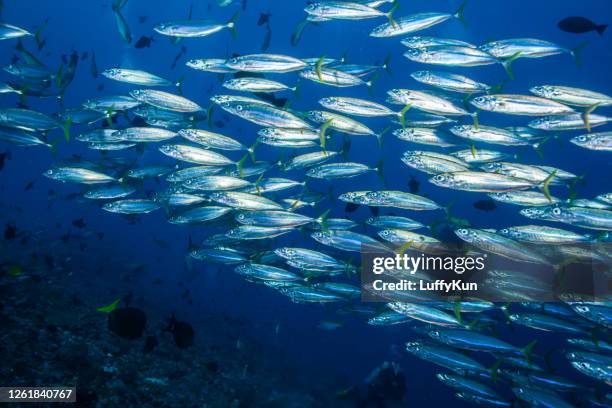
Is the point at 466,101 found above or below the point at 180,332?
above

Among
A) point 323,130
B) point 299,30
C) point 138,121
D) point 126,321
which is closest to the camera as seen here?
point 126,321

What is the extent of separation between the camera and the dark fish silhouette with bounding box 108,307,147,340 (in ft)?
17.2

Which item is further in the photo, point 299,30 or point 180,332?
point 299,30

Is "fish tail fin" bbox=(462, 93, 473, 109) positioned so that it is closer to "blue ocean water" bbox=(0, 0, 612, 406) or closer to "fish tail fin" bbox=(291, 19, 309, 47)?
"fish tail fin" bbox=(291, 19, 309, 47)

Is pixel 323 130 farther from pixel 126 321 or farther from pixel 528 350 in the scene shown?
pixel 528 350

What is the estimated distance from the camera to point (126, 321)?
17.3ft

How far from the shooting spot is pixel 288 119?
6742 millimetres

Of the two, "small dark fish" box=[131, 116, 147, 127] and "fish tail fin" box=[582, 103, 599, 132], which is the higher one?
"fish tail fin" box=[582, 103, 599, 132]

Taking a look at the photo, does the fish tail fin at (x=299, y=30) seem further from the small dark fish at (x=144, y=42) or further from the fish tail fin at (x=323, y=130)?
the small dark fish at (x=144, y=42)

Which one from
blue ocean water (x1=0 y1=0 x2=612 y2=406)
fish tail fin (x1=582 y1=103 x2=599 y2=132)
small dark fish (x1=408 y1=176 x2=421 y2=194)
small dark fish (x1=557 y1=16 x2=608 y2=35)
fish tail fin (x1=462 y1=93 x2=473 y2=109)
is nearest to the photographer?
fish tail fin (x1=582 y1=103 x2=599 y2=132)

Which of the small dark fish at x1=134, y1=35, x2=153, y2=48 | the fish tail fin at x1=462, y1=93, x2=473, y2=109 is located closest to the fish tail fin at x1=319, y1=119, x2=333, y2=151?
the fish tail fin at x1=462, y1=93, x2=473, y2=109

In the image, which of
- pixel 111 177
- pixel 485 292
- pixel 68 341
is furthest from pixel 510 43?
pixel 68 341

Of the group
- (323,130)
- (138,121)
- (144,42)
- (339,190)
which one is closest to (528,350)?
(323,130)

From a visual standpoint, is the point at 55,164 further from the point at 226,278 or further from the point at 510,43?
the point at 226,278
